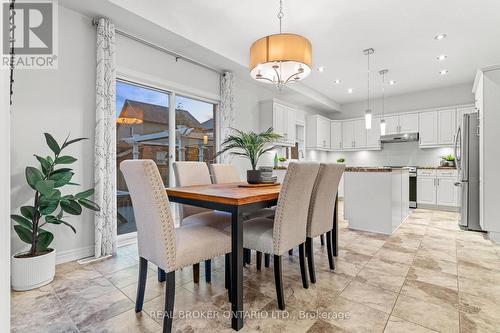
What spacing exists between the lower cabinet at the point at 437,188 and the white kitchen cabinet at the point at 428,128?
2.62ft

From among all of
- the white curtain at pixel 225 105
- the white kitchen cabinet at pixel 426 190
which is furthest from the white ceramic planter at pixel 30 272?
the white kitchen cabinet at pixel 426 190

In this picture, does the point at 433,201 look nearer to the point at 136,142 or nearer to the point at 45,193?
the point at 136,142

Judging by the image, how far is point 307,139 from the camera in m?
6.52

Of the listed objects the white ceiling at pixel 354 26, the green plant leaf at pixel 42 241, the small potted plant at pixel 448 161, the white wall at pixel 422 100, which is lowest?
the green plant leaf at pixel 42 241

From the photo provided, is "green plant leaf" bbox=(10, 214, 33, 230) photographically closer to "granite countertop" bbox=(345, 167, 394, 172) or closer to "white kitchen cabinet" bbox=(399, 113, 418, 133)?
"granite countertop" bbox=(345, 167, 394, 172)

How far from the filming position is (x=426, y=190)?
17.8 ft

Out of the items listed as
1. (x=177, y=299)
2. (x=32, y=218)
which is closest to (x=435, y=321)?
(x=177, y=299)

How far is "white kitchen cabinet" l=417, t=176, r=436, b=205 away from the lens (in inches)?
210

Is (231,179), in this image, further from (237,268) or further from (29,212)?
(29,212)

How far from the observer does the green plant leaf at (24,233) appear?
2.05 meters

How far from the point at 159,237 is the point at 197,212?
1.08 meters

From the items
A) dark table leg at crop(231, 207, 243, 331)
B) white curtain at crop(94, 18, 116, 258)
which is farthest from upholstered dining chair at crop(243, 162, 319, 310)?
white curtain at crop(94, 18, 116, 258)

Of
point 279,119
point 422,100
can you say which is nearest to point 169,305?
point 279,119

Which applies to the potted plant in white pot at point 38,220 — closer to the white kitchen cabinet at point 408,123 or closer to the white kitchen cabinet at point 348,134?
the white kitchen cabinet at point 348,134
